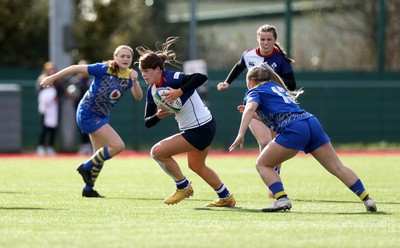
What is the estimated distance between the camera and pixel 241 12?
1636 inches

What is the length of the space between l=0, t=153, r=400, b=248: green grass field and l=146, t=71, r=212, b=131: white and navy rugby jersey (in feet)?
3.04

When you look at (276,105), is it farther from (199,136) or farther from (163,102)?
(163,102)

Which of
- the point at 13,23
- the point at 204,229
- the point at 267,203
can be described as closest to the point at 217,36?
the point at 13,23

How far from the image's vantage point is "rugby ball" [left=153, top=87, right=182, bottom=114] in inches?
402

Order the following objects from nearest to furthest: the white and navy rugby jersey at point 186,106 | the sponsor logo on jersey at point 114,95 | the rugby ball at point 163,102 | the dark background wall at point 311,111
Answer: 1. the rugby ball at point 163,102
2. the white and navy rugby jersey at point 186,106
3. the sponsor logo on jersey at point 114,95
4. the dark background wall at point 311,111

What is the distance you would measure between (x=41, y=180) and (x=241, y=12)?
90.0 feet

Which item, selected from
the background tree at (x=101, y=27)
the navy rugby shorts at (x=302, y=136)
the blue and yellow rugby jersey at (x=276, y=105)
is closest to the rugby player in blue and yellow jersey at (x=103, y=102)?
the blue and yellow rugby jersey at (x=276, y=105)

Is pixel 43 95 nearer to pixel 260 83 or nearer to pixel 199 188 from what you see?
pixel 199 188

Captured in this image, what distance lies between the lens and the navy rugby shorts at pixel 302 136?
9.77 meters

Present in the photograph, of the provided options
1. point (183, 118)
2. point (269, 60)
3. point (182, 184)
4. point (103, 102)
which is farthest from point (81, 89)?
point (183, 118)

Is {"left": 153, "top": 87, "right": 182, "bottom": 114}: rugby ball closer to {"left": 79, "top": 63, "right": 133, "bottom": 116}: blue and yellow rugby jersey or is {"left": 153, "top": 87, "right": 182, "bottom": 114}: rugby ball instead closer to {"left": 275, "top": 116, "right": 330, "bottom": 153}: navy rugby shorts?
{"left": 275, "top": 116, "right": 330, "bottom": 153}: navy rugby shorts

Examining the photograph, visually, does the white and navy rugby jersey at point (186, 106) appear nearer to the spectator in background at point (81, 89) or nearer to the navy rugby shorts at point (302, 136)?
the navy rugby shorts at point (302, 136)

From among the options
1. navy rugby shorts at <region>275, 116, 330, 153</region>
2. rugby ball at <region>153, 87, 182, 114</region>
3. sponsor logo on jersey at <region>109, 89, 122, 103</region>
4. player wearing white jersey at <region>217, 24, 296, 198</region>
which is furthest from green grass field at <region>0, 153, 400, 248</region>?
sponsor logo on jersey at <region>109, 89, 122, 103</region>

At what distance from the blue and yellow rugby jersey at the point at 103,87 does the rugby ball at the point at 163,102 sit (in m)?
2.11
